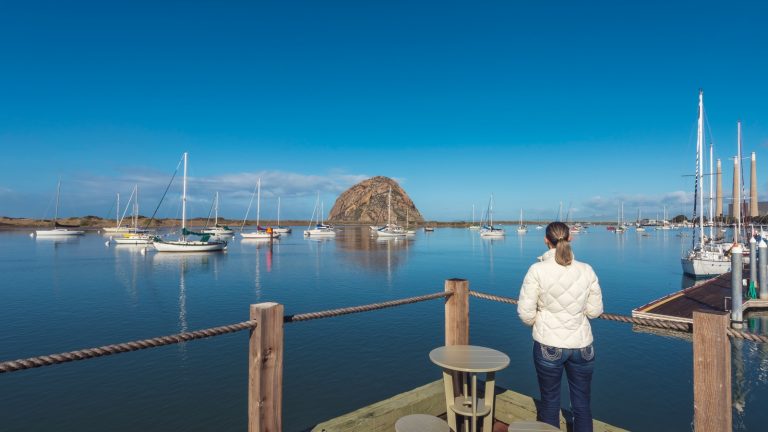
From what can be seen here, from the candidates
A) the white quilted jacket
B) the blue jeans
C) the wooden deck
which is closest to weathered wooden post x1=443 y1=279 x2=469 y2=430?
the blue jeans

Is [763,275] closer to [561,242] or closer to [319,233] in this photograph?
[561,242]

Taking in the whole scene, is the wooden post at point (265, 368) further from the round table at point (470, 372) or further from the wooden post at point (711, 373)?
the wooden post at point (711, 373)

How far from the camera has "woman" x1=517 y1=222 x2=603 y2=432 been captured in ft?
12.8

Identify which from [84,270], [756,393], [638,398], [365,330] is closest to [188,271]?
[84,270]

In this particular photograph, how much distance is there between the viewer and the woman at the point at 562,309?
390 centimetres

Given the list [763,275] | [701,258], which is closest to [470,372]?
[763,275]

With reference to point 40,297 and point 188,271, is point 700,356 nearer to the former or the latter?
point 40,297

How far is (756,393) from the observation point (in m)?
12.0

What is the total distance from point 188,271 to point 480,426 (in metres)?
40.0

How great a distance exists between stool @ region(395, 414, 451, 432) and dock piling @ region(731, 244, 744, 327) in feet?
65.9

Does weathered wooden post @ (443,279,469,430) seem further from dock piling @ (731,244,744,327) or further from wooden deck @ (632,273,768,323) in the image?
dock piling @ (731,244,744,327)

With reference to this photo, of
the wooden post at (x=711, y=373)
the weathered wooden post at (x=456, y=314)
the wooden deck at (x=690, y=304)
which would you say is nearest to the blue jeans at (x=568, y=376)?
the wooden post at (x=711, y=373)

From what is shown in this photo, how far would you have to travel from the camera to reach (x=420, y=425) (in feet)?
13.3

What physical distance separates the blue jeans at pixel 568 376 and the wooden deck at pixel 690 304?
16717mm
